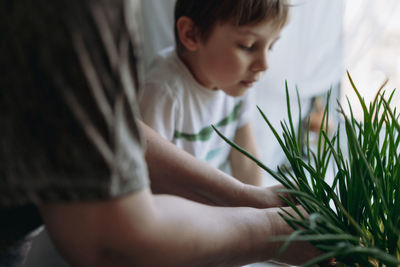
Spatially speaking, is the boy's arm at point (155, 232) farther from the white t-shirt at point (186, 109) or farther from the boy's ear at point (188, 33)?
the boy's ear at point (188, 33)

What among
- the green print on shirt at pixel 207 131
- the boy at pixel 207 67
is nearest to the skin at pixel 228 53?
the boy at pixel 207 67

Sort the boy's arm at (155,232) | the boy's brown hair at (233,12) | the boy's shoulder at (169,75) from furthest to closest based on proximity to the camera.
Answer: the boy's shoulder at (169,75)
the boy's brown hair at (233,12)
the boy's arm at (155,232)

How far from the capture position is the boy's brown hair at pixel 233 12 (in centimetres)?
100

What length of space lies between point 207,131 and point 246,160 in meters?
0.22

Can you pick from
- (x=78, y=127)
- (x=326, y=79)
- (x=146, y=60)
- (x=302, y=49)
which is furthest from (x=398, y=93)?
(x=78, y=127)

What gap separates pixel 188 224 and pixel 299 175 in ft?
0.71

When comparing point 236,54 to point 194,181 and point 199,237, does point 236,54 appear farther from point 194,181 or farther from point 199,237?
point 199,237

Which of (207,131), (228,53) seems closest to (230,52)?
(228,53)

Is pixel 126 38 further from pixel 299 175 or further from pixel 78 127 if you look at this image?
pixel 299 175

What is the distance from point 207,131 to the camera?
1.21m

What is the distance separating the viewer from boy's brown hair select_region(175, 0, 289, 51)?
1002 millimetres

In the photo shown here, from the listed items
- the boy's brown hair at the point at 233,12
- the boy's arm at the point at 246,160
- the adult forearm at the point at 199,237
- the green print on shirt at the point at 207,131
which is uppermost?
the boy's brown hair at the point at 233,12

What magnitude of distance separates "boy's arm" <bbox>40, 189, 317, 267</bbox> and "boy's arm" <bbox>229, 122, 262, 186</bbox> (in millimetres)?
861

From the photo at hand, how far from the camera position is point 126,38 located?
13.3 inches
